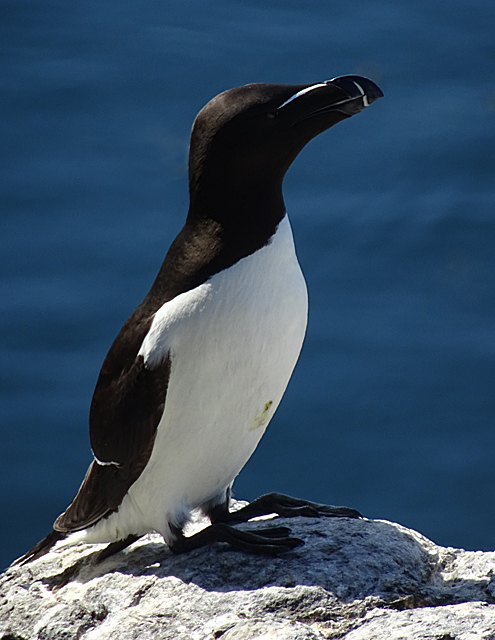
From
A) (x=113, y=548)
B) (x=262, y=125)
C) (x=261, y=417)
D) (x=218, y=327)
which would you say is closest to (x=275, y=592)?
(x=261, y=417)

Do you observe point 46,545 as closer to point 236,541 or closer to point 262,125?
point 236,541

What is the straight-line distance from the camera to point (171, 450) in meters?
2.29

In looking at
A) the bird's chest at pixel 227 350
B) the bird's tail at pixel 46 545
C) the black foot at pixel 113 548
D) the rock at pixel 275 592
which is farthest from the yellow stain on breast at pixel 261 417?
the bird's tail at pixel 46 545

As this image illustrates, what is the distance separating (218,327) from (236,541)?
1.99 feet

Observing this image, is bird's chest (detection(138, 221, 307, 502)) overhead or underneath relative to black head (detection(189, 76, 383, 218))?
underneath

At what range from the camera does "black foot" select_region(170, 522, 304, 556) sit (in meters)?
2.38

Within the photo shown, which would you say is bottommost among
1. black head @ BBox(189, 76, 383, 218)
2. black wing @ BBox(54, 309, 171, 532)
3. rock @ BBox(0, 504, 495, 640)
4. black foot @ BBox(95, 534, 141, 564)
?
rock @ BBox(0, 504, 495, 640)

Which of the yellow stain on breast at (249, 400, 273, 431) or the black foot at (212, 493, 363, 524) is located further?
the black foot at (212, 493, 363, 524)

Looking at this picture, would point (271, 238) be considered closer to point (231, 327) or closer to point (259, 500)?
point (231, 327)

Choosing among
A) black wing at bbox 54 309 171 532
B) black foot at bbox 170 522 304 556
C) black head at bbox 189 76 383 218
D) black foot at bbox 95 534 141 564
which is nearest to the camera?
black head at bbox 189 76 383 218

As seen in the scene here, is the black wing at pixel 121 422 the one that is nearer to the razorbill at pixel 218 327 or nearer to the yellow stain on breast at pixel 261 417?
the razorbill at pixel 218 327

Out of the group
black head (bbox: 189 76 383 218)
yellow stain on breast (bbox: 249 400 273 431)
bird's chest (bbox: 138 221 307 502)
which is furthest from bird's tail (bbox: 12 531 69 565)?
black head (bbox: 189 76 383 218)

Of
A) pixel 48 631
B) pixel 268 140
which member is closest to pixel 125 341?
pixel 268 140

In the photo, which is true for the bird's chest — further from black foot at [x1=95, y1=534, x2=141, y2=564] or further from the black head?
black foot at [x1=95, y1=534, x2=141, y2=564]
